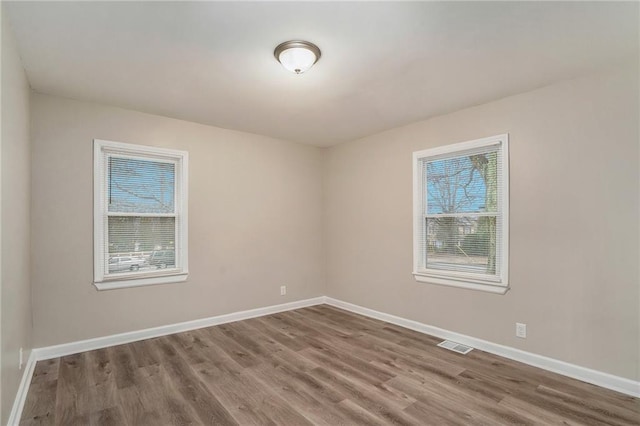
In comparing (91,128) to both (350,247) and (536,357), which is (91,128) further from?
(536,357)

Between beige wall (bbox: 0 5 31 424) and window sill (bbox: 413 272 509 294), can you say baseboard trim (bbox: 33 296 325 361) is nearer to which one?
beige wall (bbox: 0 5 31 424)

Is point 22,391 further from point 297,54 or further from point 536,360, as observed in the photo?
point 536,360

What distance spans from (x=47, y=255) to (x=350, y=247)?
361cm

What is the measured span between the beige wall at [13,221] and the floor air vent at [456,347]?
11.7ft

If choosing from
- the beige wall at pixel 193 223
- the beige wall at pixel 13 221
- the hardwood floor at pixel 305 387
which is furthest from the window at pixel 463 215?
the beige wall at pixel 13 221

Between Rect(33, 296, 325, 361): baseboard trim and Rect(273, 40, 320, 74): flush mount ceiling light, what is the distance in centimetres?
326

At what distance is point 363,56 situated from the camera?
2488 millimetres

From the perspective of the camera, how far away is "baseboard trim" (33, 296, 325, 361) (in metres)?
3.24

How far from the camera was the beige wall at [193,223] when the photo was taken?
324 centimetres

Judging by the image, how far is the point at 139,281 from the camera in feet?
12.2

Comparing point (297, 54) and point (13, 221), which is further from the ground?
point (297, 54)

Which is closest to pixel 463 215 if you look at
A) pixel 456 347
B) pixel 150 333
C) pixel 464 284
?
pixel 464 284

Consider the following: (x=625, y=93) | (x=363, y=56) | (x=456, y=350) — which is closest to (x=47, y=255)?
(x=363, y=56)

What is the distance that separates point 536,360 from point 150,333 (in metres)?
4.02
